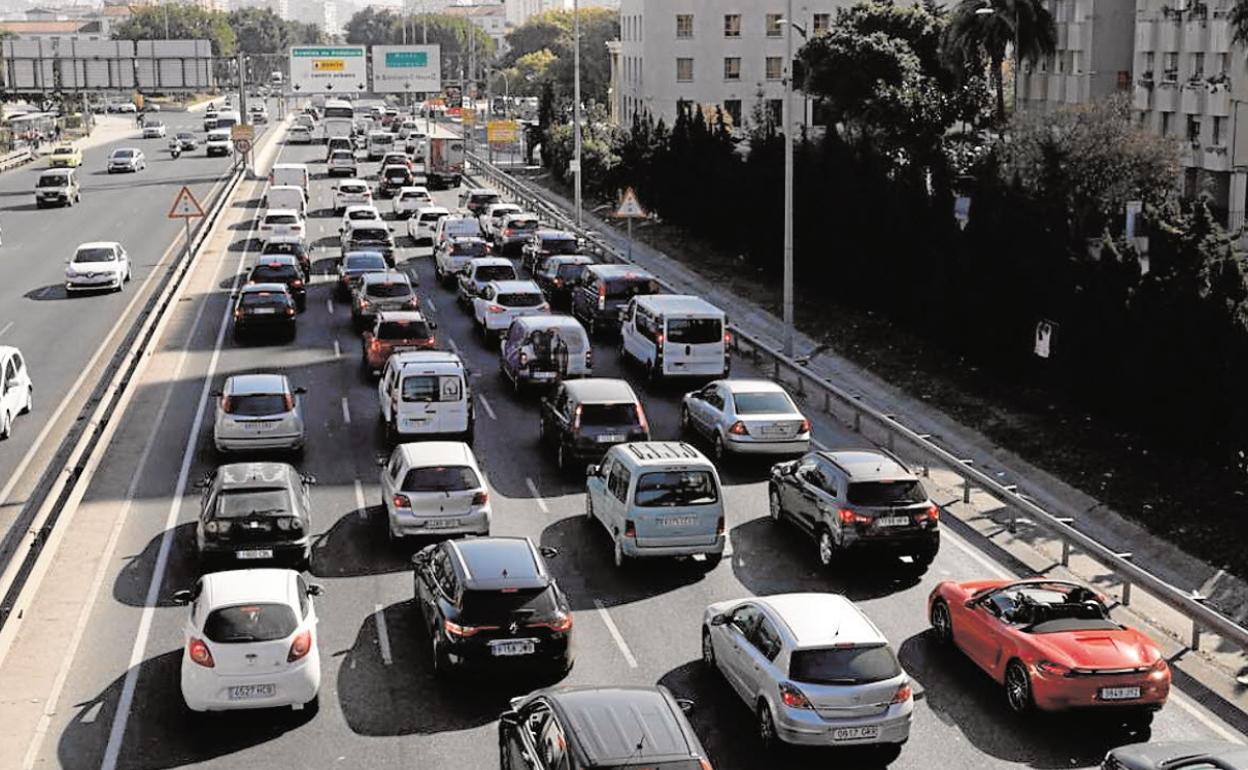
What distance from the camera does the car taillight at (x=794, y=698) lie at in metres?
16.3

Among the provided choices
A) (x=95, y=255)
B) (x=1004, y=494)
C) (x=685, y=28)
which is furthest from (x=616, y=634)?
(x=685, y=28)

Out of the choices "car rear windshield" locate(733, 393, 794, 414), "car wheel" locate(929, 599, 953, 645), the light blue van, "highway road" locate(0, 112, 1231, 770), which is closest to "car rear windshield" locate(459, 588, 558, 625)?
"highway road" locate(0, 112, 1231, 770)

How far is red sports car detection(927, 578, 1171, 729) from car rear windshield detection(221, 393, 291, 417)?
14279 mm

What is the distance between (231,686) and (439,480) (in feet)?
23.3

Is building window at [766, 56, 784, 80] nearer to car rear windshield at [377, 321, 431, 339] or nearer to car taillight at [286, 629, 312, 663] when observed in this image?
car rear windshield at [377, 321, 431, 339]

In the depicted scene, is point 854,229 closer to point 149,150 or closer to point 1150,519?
point 1150,519

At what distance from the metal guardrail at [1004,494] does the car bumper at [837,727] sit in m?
5.29

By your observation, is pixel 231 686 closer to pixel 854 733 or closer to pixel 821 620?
pixel 821 620

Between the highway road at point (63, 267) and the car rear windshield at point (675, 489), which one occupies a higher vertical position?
the car rear windshield at point (675, 489)

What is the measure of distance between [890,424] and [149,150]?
3934 inches

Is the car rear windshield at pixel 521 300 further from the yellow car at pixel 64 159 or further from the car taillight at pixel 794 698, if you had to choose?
the yellow car at pixel 64 159

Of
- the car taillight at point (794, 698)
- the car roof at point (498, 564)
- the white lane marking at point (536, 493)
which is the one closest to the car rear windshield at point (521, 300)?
the white lane marking at point (536, 493)

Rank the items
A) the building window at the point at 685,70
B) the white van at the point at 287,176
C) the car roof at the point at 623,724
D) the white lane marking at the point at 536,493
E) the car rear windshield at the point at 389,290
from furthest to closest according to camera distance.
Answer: the building window at the point at 685,70
the white van at the point at 287,176
the car rear windshield at the point at 389,290
the white lane marking at the point at 536,493
the car roof at the point at 623,724

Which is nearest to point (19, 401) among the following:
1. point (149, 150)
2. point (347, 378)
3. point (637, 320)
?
point (347, 378)
